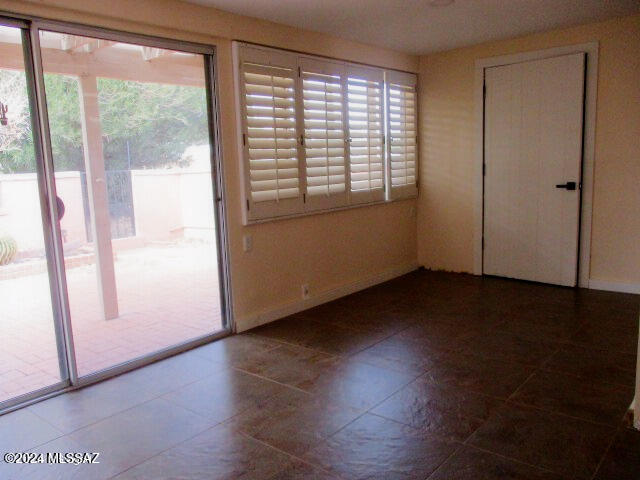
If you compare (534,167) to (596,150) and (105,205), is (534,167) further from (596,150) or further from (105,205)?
(105,205)

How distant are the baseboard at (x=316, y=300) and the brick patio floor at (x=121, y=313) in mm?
250

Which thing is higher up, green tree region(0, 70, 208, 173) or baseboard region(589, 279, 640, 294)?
green tree region(0, 70, 208, 173)

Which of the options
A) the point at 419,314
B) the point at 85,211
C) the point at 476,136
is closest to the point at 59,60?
the point at 85,211

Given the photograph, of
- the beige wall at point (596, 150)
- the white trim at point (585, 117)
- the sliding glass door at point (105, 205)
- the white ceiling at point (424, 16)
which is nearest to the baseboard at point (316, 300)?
the sliding glass door at point (105, 205)

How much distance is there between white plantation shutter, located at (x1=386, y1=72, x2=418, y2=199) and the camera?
17.7 ft

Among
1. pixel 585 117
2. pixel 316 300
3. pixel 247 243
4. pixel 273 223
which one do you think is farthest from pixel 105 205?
pixel 585 117

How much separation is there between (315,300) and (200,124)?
6.22 ft

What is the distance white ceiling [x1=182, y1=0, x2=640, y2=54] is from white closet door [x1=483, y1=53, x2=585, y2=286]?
49 cm

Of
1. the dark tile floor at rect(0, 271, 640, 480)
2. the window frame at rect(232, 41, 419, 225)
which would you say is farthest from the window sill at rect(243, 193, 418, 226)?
the dark tile floor at rect(0, 271, 640, 480)

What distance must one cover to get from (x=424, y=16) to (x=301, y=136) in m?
1.38

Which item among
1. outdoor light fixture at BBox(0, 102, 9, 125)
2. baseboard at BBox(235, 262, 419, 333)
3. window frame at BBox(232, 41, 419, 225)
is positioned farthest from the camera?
baseboard at BBox(235, 262, 419, 333)

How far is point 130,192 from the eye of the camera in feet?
11.3

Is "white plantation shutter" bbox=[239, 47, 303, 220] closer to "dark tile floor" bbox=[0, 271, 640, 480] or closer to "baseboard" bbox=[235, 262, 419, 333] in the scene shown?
"baseboard" bbox=[235, 262, 419, 333]

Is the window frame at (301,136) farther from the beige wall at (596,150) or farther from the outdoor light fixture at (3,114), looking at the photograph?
the outdoor light fixture at (3,114)
